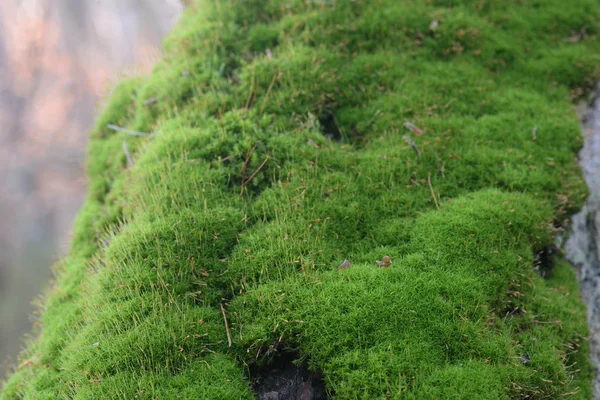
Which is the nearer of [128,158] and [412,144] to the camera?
[412,144]

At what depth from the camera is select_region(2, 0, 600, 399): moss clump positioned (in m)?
3.90

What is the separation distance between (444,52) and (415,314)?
491 centimetres

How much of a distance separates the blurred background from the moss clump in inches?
499

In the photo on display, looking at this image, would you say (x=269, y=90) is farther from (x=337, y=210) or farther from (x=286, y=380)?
(x=286, y=380)

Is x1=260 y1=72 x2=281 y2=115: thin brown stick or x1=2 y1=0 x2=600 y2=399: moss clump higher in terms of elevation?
x1=260 y1=72 x2=281 y2=115: thin brown stick

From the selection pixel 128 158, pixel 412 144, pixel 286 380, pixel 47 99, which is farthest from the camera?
pixel 47 99

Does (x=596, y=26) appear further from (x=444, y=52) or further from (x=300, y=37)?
(x=300, y=37)

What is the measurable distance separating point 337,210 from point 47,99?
783 inches

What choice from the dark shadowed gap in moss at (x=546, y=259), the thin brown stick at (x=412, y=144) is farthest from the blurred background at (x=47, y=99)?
the dark shadowed gap in moss at (x=546, y=259)

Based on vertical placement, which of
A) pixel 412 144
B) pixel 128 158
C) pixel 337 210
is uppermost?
pixel 128 158

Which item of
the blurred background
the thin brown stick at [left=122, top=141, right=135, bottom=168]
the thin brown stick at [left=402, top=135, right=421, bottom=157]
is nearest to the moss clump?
the thin brown stick at [left=402, top=135, right=421, bottom=157]

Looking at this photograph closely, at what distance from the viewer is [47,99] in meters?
19.7

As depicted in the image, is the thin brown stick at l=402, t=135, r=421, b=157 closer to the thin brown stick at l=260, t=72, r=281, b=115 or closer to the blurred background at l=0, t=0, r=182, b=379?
the thin brown stick at l=260, t=72, r=281, b=115

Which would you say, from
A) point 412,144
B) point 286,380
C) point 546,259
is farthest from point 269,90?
point 546,259
